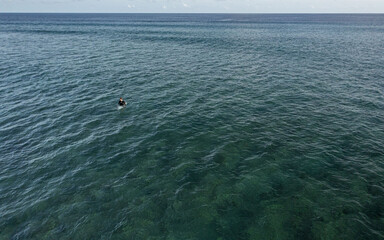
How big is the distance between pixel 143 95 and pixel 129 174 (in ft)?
73.3

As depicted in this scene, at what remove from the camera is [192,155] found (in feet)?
86.0

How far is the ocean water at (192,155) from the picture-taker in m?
18.2

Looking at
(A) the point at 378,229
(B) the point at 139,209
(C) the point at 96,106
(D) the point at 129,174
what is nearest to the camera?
(A) the point at 378,229

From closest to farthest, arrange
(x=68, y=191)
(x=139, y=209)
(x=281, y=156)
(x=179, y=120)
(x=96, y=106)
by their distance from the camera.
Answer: (x=139, y=209) < (x=68, y=191) < (x=281, y=156) < (x=179, y=120) < (x=96, y=106)

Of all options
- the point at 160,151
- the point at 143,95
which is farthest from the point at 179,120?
the point at 143,95

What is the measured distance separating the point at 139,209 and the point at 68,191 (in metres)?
7.75

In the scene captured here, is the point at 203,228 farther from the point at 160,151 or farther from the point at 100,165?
the point at 100,165

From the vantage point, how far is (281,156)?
84.1 feet

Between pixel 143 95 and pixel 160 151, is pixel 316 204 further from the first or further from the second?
pixel 143 95

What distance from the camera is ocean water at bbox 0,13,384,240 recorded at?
18.2m

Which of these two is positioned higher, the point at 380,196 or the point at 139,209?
the point at 380,196

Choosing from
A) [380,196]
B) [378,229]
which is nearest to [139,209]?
[378,229]

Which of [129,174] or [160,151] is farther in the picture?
[160,151]

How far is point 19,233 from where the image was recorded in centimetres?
1750
